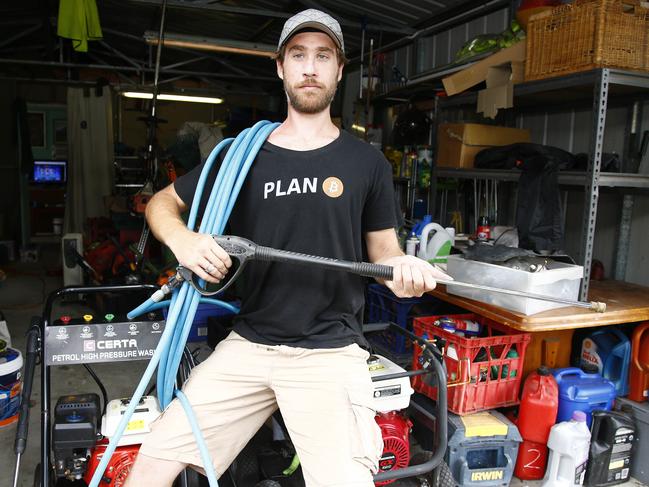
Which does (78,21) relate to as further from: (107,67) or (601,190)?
(601,190)

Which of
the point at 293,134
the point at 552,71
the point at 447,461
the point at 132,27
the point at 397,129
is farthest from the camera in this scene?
the point at 132,27

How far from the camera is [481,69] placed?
3598mm

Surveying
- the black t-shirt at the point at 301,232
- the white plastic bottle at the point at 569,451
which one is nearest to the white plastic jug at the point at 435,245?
the white plastic bottle at the point at 569,451

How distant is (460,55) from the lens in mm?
4352

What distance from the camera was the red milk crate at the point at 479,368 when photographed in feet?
8.92

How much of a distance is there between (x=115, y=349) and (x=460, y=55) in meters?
3.45

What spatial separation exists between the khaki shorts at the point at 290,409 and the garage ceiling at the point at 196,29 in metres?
4.08

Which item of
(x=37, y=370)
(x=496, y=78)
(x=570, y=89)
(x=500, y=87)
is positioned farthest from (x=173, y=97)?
(x=570, y=89)

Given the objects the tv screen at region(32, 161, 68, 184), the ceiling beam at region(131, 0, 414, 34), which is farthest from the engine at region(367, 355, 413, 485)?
the tv screen at region(32, 161, 68, 184)

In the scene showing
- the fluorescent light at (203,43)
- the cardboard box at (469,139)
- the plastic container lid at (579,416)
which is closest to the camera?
the plastic container lid at (579,416)

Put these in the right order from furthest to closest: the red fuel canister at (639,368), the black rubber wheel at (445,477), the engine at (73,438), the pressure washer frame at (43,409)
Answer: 1. the red fuel canister at (639,368)
2. the black rubber wheel at (445,477)
3. the engine at (73,438)
4. the pressure washer frame at (43,409)

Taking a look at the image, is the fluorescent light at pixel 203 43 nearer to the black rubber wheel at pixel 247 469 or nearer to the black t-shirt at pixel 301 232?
the black t-shirt at pixel 301 232

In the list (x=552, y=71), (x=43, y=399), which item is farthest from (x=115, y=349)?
(x=552, y=71)

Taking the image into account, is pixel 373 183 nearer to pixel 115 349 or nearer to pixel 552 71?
pixel 115 349
